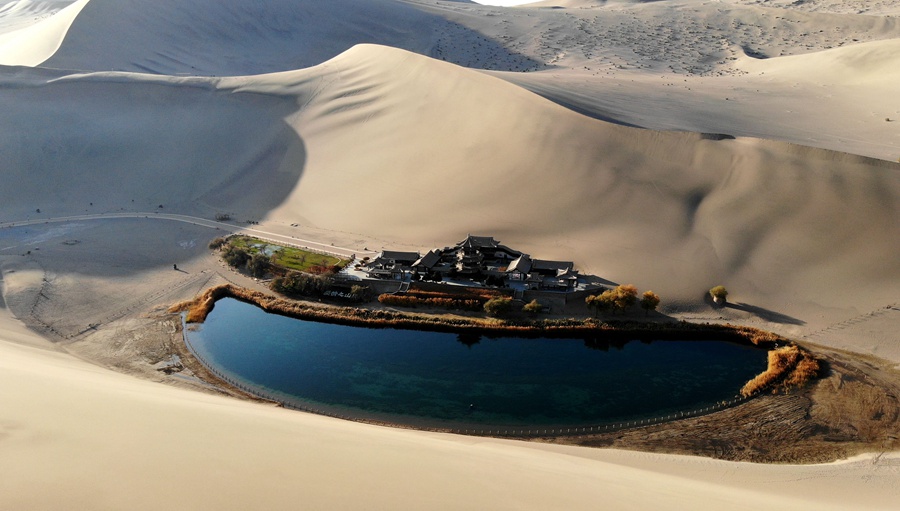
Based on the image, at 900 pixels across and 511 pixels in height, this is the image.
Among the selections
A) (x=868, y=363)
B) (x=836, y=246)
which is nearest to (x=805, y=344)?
(x=868, y=363)

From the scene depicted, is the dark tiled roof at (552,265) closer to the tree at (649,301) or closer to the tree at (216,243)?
the tree at (649,301)

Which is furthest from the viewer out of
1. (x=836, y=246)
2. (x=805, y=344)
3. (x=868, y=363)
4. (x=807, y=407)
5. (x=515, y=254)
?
(x=515, y=254)

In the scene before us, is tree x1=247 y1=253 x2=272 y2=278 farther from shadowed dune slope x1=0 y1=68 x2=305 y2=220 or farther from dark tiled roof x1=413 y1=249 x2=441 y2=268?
shadowed dune slope x1=0 y1=68 x2=305 y2=220

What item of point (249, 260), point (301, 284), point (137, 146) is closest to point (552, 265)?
point (301, 284)

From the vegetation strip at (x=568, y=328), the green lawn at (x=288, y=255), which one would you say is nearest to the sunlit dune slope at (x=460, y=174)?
the vegetation strip at (x=568, y=328)

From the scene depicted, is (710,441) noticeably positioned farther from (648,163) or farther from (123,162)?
(123,162)
